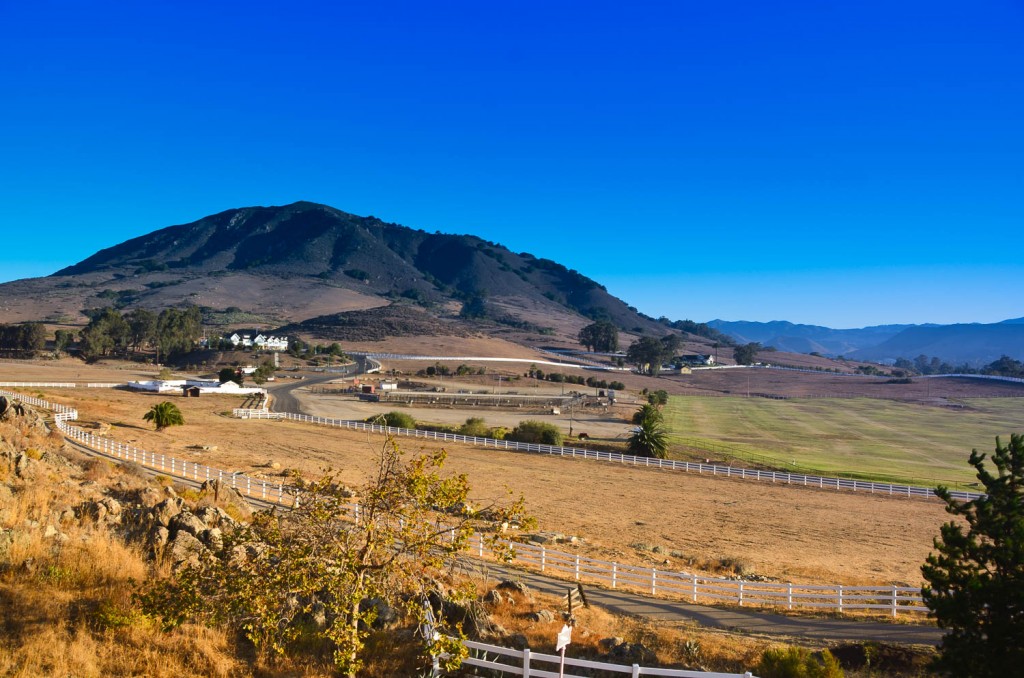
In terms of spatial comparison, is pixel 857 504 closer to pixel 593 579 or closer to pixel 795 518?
pixel 795 518

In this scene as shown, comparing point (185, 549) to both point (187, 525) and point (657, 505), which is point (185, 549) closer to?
point (187, 525)

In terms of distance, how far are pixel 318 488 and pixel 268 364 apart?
102390 mm

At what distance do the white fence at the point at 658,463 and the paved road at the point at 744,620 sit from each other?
16.4 m

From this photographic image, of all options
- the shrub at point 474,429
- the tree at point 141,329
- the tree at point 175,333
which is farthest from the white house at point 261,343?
the shrub at point 474,429

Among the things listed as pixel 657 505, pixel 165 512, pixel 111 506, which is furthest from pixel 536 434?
pixel 165 512

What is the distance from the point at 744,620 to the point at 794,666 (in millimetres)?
6042

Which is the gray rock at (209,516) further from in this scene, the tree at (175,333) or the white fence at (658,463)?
the tree at (175,333)

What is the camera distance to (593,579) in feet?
62.0

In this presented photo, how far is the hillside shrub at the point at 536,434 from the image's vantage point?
2223 inches

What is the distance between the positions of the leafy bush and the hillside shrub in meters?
45.7

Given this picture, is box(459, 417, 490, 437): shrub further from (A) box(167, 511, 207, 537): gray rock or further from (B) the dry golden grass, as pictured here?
(A) box(167, 511, 207, 537): gray rock

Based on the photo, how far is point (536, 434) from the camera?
57.5 m

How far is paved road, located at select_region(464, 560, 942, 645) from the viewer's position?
1424 centimetres

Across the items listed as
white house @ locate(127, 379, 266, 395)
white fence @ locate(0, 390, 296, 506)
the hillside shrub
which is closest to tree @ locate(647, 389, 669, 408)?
the hillside shrub
